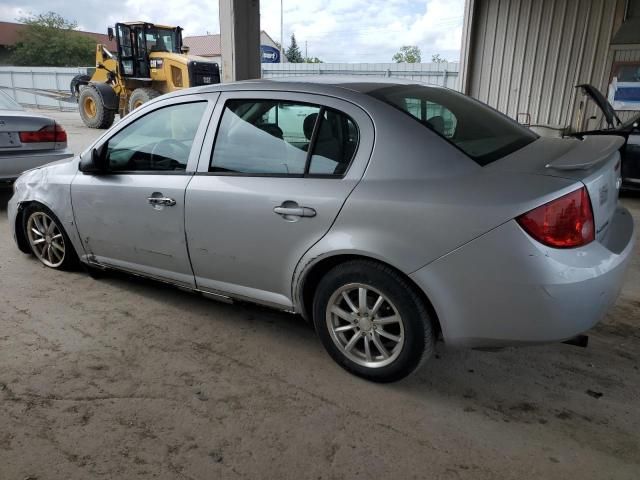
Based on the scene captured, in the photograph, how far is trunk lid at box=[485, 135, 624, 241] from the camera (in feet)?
7.22

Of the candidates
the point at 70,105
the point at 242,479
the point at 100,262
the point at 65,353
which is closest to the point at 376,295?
the point at 242,479

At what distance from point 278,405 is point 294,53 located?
286ft

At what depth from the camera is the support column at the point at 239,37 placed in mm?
7082

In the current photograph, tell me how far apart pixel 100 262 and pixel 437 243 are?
2689mm

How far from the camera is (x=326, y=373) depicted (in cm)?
283

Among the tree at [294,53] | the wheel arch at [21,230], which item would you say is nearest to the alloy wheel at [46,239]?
the wheel arch at [21,230]

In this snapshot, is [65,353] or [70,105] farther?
[70,105]

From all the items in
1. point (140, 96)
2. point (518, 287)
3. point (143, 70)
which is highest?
point (143, 70)

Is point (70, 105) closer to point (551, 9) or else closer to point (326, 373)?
point (551, 9)

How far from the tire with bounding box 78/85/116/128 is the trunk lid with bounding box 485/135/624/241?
1614cm

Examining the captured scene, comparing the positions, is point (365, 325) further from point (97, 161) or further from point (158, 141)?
point (97, 161)

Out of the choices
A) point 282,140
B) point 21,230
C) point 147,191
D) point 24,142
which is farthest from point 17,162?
point 282,140

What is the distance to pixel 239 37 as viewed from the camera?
7.23 m

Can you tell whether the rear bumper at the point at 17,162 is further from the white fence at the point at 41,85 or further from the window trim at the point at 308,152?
the white fence at the point at 41,85
